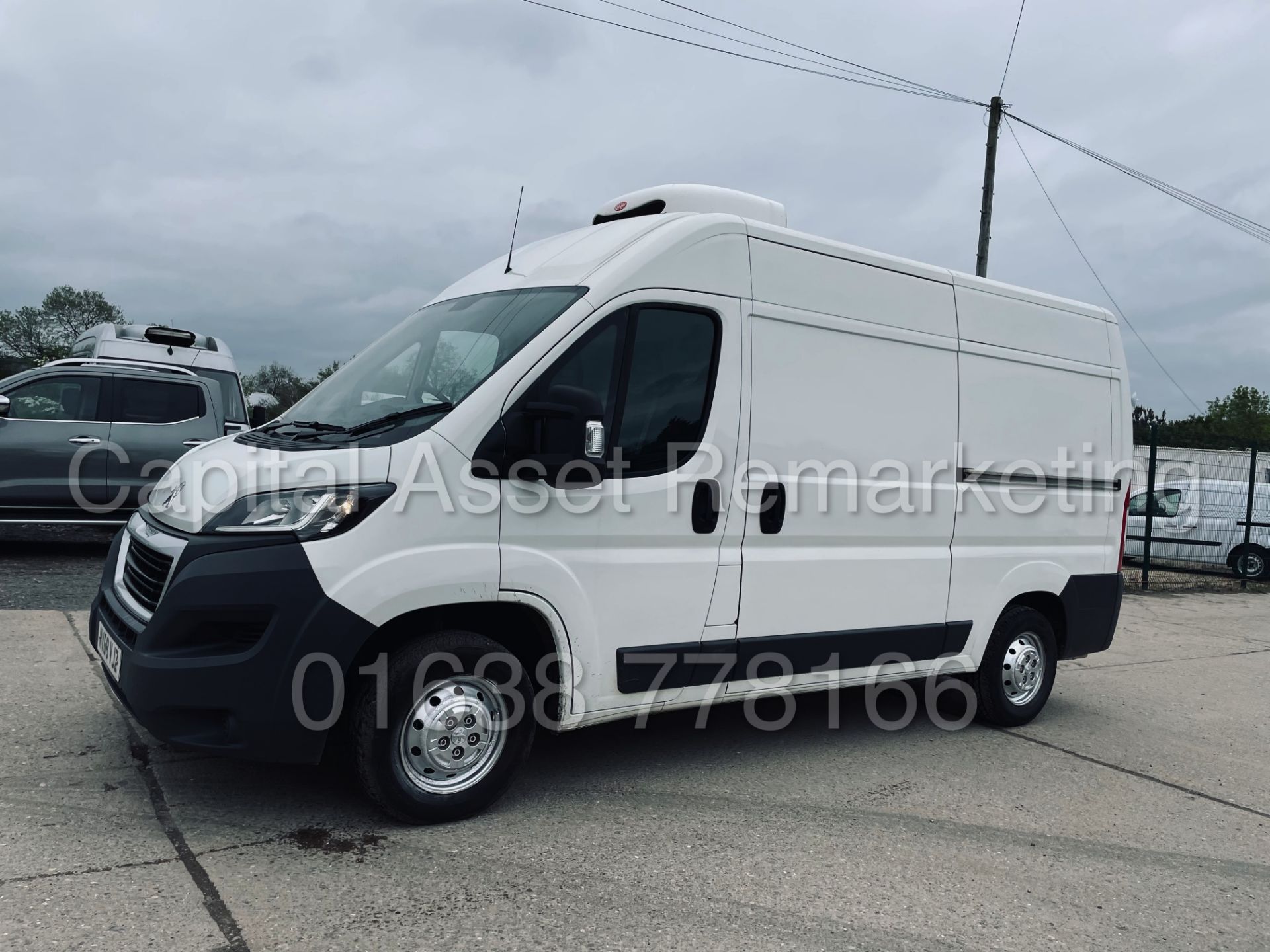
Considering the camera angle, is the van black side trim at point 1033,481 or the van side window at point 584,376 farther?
the van black side trim at point 1033,481

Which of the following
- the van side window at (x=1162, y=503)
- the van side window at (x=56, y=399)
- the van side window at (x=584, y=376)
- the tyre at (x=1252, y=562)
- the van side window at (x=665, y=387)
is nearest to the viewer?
the van side window at (x=584, y=376)

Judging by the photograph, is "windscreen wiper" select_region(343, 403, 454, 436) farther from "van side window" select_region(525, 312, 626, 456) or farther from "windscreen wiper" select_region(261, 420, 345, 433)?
"van side window" select_region(525, 312, 626, 456)

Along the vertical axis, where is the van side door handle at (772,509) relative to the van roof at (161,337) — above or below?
below

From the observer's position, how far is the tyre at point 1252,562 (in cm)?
1470

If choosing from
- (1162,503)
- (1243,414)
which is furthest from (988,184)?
(1243,414)

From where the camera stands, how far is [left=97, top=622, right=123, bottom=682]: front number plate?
3672 mm

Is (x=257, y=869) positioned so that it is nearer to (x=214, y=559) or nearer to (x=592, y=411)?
(x=214, y=559)

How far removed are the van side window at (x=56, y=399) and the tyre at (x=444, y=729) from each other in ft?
25.1

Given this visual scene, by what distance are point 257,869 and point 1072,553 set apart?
4.71 m

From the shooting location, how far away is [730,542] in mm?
4402

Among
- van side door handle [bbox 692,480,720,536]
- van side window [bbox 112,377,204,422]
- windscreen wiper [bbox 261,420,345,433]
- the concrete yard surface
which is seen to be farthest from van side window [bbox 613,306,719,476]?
van side window [bbox 112,377,204,422]

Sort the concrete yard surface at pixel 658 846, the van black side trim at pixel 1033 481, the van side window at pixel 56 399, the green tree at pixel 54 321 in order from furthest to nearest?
1. the green tree at pixel 54 321
2. the van side window at pixel 56 399
3. the van black side trim at pixel 1033 481
4. the concrete yard surface at pixel 658 846

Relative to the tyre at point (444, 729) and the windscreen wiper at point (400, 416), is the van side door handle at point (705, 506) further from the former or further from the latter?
the windscreen wiper at point (400, 416)

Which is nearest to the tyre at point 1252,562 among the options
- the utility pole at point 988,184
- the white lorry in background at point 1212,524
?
the white lorry in background at point 1212,524
